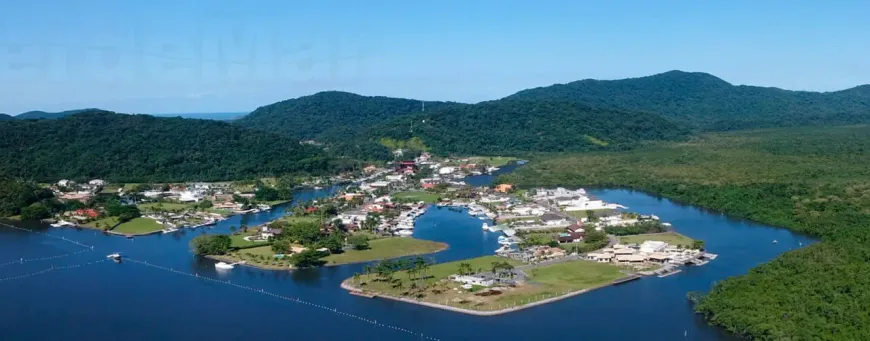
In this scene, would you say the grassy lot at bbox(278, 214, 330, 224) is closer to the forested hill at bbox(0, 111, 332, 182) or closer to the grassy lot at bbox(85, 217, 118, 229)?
the grassy lot at bbox(85, 217, 118, 229)

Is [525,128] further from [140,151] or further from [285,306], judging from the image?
[285,306]

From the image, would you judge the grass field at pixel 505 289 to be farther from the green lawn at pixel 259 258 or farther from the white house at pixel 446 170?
the white house at pixel 446 170

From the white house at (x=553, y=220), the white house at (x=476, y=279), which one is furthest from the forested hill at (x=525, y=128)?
the white house at (x=476, y=279)

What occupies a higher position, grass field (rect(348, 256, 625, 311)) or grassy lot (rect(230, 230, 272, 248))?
grassy lot (rect(230, 230, 272, 248))

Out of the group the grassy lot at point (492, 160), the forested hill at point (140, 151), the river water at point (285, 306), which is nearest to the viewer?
the river water at point (285, 306)

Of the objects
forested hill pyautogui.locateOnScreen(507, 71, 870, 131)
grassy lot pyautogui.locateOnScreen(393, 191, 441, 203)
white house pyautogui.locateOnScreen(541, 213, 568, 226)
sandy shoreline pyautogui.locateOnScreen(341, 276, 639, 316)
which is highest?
forested hill pyautogui.locateOnScreen(507, 71, 870, 131)

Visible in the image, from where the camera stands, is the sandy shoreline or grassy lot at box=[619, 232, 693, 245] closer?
the sandy shoreline

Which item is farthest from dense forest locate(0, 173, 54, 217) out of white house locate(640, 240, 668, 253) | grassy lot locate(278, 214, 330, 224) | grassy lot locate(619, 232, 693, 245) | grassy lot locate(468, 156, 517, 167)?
grassy lot locate(468, 156, 517, 167)

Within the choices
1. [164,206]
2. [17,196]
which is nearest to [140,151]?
[17,196]
